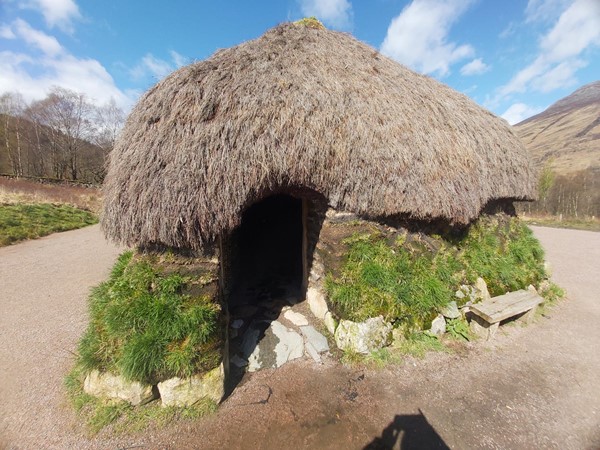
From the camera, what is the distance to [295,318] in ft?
15.6

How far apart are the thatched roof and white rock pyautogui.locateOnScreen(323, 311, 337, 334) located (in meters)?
1.83

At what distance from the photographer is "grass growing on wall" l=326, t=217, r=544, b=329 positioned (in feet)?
13.4

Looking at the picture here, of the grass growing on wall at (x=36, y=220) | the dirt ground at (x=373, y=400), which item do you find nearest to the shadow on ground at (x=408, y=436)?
the dirt ground at (x=373, y=400)

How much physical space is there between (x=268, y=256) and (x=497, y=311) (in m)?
5.45

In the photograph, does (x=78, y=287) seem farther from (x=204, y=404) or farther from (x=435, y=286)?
(x=435, y=286)

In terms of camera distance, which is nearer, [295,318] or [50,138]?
[295,318]

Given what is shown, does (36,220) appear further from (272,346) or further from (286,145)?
(286,145)

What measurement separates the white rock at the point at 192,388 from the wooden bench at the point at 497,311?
4288mm

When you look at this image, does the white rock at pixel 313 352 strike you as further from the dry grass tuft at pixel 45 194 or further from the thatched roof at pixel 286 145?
the dry grass tuft at pixel 45 194

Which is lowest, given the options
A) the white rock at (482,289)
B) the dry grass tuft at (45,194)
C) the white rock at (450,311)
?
the white rock at (450,311)

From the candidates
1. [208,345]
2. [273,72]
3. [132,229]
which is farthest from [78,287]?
[273,72]

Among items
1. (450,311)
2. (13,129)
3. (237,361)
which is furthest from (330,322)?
(13,129)

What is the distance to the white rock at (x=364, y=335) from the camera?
3.96m

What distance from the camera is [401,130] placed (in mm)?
4422
